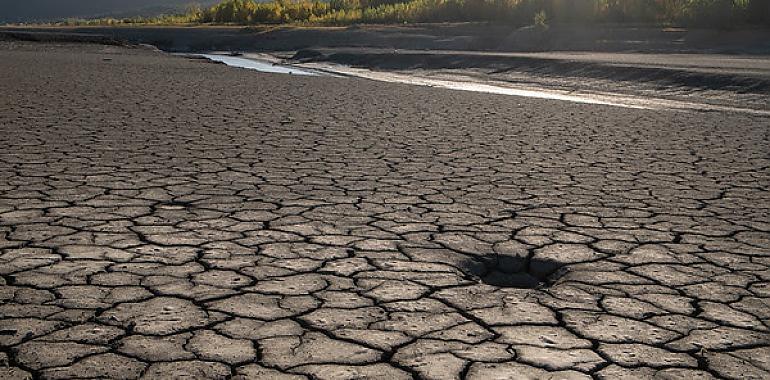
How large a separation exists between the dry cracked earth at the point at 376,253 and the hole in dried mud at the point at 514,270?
1 centimetres

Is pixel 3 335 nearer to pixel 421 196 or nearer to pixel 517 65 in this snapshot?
pixel 421 196

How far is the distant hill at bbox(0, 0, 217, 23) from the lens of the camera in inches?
4107

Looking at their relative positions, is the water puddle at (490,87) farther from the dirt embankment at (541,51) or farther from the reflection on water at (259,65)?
the dirt embankment at (541,51)

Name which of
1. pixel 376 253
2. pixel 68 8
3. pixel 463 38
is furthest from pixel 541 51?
pixel 68 8

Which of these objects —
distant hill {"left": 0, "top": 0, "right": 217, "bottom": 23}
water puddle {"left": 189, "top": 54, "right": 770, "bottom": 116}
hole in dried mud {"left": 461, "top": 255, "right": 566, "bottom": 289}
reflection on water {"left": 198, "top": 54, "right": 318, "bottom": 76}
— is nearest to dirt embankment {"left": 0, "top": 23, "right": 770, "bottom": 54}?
reflection on water {"left": 198, "top": 54, "right": 318, "bottom": 76}

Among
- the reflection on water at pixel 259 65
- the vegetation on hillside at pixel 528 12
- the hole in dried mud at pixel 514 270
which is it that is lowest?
the reflection on water at pixel 259 65

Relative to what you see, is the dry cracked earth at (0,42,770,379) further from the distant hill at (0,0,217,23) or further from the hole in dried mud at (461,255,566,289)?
the distant hill at (0,0,217,23)

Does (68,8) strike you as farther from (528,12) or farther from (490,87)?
(490,87)

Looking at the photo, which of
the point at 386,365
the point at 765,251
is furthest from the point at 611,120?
the point at 386,365

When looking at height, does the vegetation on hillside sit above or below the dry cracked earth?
above

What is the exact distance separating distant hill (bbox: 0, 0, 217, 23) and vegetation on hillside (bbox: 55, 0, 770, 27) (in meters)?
58.8

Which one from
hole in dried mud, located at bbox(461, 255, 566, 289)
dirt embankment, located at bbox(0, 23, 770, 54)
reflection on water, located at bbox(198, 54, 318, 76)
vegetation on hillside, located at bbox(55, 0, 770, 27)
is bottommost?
reflection on water, located at bbox(198, 54, 318, 76)

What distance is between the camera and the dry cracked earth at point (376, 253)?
3107mm

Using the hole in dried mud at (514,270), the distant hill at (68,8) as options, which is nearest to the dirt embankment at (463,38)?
the hole in dried mud at (514,270)
